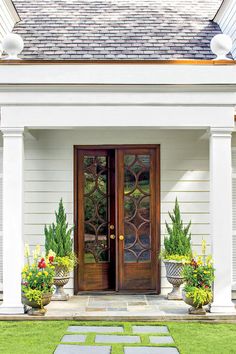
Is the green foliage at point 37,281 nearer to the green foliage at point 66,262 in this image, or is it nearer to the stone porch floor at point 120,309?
the stone porch floor at point 120,309

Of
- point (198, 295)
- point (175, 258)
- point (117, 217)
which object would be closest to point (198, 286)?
point (198, 295)

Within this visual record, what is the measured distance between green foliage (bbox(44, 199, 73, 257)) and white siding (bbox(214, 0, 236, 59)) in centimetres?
436

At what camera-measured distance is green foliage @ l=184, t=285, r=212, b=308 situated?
7.48 m

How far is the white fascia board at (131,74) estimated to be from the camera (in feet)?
25.2

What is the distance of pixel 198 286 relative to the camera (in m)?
7.60

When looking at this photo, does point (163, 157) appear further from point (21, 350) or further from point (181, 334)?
point (21, 350)

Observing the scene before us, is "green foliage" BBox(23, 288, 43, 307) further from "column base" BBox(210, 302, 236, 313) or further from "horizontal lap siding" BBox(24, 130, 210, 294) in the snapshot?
"column base" BBox(210, 302, 236, 313)

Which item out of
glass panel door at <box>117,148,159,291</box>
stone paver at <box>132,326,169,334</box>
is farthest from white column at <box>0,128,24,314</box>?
glass panel door at <box>117,148,159,291</box>

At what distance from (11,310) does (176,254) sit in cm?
273

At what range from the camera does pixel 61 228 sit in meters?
8.91

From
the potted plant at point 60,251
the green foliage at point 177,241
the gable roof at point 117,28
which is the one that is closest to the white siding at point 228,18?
the gable roof at point 117,28

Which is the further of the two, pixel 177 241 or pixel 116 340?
pixel 177 241

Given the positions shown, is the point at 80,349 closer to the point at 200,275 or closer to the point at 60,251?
the point at 200,275

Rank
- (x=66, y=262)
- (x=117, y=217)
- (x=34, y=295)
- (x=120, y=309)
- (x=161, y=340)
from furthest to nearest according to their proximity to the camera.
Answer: (x=117, y=217)
(x=66, y=262)
(x=120, y=309)
(x=34, y=295)
(x=161, y=340)
